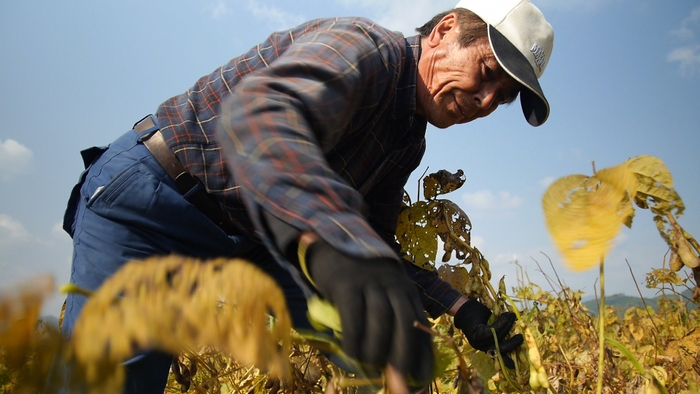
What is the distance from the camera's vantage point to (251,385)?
7.98 feet

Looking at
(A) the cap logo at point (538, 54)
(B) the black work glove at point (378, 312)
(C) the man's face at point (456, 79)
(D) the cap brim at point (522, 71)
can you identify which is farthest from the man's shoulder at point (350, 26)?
(B) the black work glove at point (378, 312)

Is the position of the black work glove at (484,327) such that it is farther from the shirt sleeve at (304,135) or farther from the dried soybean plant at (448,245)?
the shirt sleeve at (304,135)

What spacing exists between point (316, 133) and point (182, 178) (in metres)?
0.67

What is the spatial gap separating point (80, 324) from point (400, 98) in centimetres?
141

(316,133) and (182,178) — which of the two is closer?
(316,133)

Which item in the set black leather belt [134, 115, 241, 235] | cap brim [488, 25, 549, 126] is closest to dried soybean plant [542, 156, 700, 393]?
cap brim [488, 25, 549, 126]

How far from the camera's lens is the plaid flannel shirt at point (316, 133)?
0.96m

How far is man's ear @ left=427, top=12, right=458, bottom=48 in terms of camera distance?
1915 mm

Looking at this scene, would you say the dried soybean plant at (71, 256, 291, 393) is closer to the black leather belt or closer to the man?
the man

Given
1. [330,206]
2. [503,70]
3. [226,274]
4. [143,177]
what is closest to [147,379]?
[143,177]

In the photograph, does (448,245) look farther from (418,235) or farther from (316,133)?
(316,133)

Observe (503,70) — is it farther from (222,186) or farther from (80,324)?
(80,324)

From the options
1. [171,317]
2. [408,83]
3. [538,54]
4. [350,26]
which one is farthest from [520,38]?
[171,317]

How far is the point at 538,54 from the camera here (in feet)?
6.51
